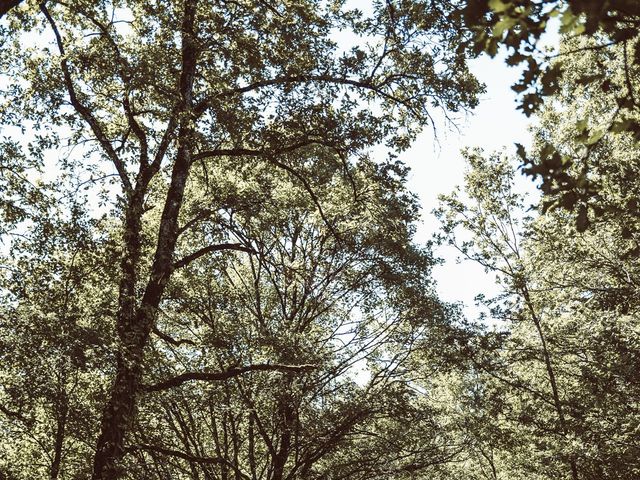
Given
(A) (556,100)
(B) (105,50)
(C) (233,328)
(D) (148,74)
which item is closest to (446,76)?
(D) (148,74)

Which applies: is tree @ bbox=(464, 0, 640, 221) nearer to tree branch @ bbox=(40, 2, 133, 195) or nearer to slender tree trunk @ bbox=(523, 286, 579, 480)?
tree branch @ bbox=(40, 2, 133, 195)

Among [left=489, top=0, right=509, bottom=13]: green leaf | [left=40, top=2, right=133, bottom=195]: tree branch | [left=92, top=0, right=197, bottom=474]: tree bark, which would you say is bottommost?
[left=489, top=0, right=509, bottom=13]: green leaf

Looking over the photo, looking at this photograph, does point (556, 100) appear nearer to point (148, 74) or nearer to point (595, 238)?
point (595, 238)

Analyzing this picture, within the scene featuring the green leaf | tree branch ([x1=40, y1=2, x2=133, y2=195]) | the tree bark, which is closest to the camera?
the green leaf

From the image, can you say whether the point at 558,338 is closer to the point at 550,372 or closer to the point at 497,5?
the point at 550,372

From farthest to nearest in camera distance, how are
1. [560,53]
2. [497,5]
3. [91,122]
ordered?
[91,122]
[560,53]
[497,5]

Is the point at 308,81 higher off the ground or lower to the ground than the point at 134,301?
higher

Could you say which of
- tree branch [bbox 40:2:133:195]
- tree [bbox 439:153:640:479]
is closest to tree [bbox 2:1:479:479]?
tree branch [bbox 40:2:133:195]

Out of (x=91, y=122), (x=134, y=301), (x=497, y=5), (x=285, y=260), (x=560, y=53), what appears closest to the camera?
(x=497, y=5)

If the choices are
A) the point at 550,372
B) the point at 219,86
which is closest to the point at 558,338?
the point at 550,372

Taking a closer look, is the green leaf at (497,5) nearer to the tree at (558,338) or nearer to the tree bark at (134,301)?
the tree bark at (134,301)

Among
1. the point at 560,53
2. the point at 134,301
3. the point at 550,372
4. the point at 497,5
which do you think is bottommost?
the point at 497,5

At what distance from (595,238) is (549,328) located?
474 centimetres

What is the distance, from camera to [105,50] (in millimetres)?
9359
